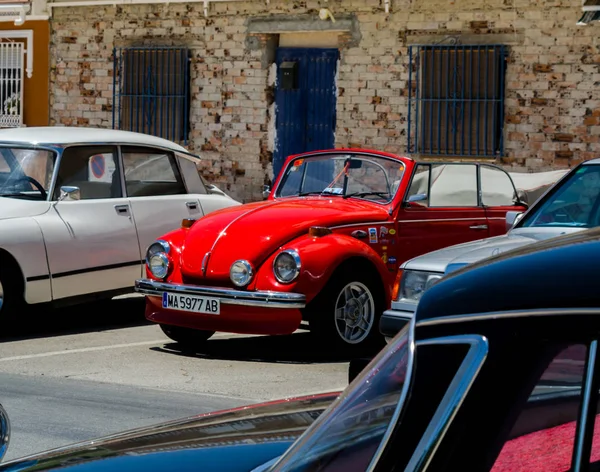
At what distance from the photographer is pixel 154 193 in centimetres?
1025

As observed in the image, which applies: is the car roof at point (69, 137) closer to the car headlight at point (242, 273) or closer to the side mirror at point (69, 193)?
the side mirror at point (69, 193)

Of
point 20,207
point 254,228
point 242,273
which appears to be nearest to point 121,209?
point 20,207

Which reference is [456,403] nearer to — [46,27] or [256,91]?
[256,91]

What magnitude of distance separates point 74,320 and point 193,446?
8046mm

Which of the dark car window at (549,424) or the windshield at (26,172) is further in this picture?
the windshield at (26,172)

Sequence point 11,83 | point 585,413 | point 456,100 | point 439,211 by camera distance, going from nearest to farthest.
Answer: point 585,413 < point 439,211 < point 456,100 < point 11,83

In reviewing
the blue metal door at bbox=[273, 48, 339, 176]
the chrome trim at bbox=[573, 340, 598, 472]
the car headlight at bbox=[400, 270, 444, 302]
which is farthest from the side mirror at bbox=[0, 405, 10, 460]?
the blue metal door at bbox=[273, 48, 339, 176]

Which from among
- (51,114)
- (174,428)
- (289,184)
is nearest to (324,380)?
(289,184)

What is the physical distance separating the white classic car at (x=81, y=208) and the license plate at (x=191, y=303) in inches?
50.5

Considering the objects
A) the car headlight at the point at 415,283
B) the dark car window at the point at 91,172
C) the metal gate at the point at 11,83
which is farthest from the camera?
the metal gate at the point at 11,83

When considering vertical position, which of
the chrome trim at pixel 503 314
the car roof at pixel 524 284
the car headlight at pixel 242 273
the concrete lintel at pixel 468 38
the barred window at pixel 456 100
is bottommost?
the car headlight at pixel 242 273

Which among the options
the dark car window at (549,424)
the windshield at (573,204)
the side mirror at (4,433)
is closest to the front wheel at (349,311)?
the windshield at (573,204)

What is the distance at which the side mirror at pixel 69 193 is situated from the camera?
9.35m

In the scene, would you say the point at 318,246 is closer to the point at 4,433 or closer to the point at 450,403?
the point at 4,433
